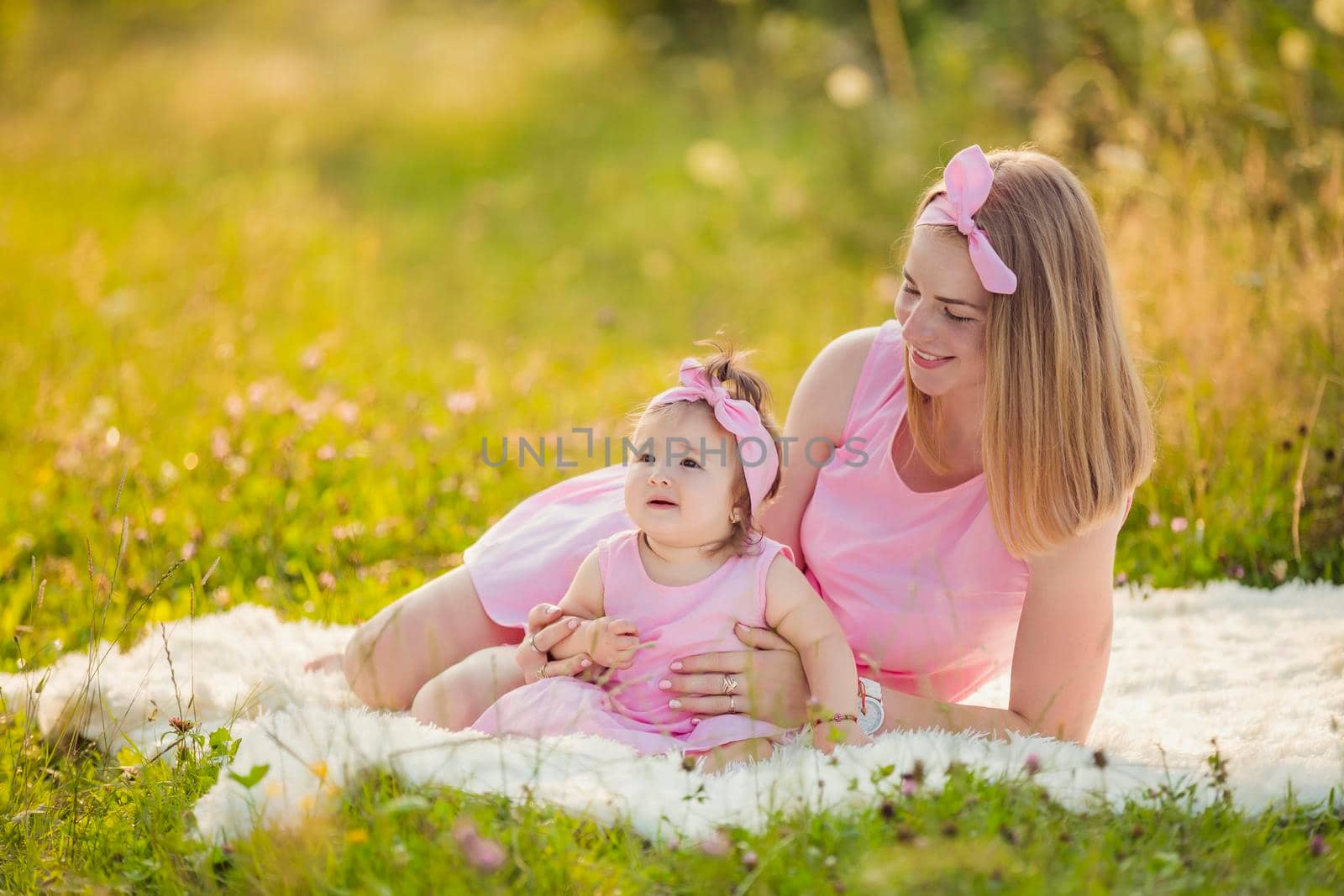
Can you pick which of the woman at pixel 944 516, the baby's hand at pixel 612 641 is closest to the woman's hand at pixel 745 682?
the woman at pixel 944 516

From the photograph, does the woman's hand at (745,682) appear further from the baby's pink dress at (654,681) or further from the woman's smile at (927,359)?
the woman's smile at (927,359)

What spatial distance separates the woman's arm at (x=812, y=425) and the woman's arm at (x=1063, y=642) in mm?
588

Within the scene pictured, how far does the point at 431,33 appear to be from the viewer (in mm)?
12586

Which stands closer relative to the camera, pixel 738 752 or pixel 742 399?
pixel 738 752

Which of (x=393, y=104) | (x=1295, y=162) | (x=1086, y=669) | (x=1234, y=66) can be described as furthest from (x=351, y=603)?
(x=393, y=104)

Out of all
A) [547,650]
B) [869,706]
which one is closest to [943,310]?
[869,706]

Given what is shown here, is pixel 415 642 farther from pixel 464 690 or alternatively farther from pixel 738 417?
pixel 738 417

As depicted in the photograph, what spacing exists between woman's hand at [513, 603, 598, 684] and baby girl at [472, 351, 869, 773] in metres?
0.02

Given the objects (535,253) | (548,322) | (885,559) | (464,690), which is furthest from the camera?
(535,253)

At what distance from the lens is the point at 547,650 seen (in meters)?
2.57

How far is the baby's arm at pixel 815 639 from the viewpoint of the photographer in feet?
8.02

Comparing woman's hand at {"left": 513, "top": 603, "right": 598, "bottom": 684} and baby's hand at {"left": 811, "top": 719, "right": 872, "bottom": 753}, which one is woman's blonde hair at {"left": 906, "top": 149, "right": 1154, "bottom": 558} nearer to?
baby's hand at {"left": 811, "top": 719, "right": 872, "bottom": 753}

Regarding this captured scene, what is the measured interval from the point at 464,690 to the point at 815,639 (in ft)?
2.49

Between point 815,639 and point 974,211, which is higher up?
point 974,211
